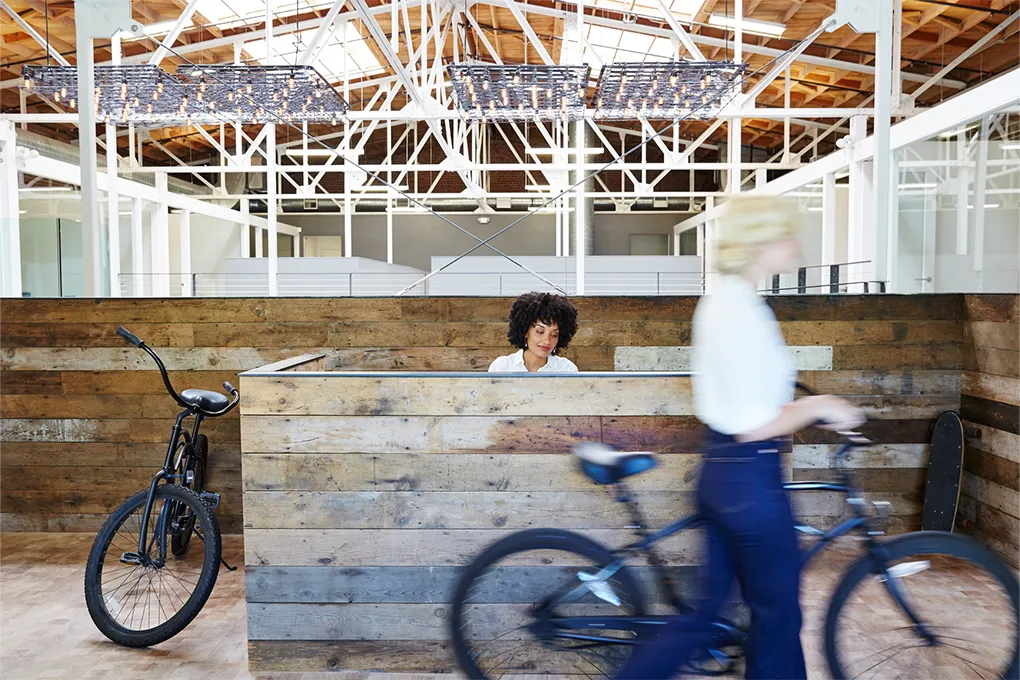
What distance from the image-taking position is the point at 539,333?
3162 mm

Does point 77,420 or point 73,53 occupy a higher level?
point 73,53

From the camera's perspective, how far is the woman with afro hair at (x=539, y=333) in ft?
10.4

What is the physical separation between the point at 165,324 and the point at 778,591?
10.7 ft

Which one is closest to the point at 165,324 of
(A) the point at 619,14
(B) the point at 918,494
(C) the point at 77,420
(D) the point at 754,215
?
(C) the point at 77,420

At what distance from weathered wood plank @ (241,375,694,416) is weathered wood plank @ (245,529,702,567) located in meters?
0.35

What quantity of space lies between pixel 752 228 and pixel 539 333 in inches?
56.1

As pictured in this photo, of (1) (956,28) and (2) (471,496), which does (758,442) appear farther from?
(1) (956,28)

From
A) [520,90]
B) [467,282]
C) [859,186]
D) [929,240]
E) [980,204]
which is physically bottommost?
[467,282]

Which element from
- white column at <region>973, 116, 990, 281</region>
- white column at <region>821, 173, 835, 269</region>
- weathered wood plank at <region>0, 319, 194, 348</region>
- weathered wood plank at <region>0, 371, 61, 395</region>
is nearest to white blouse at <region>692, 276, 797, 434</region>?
weathered wood plank at <region>0, 319, 194, 348</region>

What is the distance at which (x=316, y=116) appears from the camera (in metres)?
8.09

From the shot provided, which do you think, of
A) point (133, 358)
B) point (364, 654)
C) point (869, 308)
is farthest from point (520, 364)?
point (133, 358)

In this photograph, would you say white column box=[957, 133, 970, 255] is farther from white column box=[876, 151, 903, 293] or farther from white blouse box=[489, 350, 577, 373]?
white blouse box=[489, 350, 577, 373]

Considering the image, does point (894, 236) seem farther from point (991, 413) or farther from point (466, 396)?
point (466, 396)

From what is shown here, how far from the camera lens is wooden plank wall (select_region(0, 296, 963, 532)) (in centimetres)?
404
